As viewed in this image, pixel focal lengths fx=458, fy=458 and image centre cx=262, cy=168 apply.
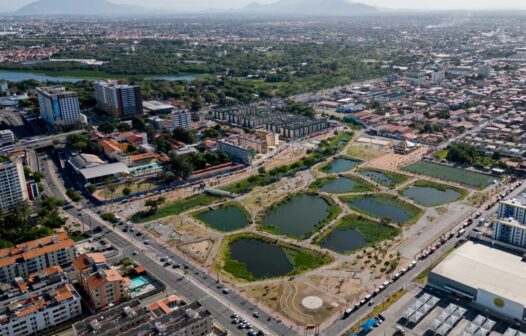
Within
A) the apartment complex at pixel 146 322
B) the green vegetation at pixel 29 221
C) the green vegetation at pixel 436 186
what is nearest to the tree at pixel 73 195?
the green vegetation at pixel 29 221

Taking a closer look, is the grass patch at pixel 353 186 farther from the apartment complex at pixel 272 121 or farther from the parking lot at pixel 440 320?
the parking lot at pixel 440 320

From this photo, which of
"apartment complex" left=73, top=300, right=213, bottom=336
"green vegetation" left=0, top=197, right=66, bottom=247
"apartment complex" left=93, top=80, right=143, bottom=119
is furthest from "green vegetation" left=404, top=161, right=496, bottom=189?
"apartment complex" left=93, top=80, right=143, bottom=119

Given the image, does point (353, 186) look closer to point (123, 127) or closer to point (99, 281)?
point (99, 281)

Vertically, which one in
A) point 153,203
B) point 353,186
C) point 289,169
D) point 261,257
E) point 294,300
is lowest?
point 261,257

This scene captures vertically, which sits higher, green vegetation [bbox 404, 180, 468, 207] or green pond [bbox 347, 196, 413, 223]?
green vegetation [bbox 404, 180, 468, 207]

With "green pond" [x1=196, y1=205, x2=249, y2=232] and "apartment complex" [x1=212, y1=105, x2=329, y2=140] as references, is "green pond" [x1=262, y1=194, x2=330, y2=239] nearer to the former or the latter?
"green pond" [x1=196, y1=205, x2=249, y2=232]

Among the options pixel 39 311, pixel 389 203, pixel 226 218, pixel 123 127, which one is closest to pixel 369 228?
pixel 389 203
